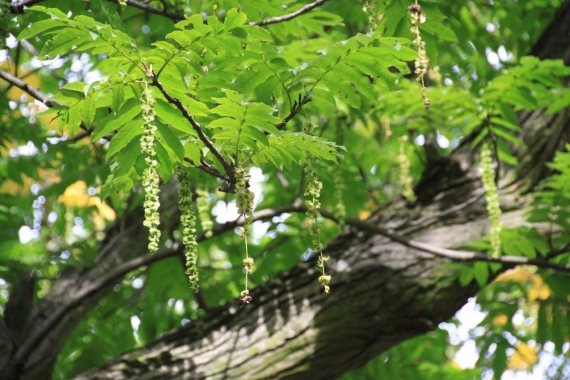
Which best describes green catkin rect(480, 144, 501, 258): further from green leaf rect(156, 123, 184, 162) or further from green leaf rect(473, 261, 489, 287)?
green leaf rect(156, 123, 184, 162)

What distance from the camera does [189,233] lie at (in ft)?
7.11

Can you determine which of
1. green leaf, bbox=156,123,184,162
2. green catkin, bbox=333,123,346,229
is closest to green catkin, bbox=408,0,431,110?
green leaf, bbox=156,123,184,162

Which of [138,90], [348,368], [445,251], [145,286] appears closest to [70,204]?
[145,286]

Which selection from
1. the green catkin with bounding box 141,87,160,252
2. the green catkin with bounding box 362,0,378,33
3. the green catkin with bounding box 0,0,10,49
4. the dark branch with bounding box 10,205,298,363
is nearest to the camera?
the green catkin with bounding box 141,87,160,252

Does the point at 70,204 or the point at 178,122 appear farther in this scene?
the point at 70,204

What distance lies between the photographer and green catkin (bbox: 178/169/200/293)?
2.08 meters

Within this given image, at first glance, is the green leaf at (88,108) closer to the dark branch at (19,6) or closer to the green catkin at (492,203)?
the dark branch at (19,6)

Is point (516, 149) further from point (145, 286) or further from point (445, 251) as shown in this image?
point (145, 286)

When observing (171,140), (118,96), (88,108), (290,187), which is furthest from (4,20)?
(290,187)

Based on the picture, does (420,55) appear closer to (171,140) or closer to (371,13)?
(371,13)

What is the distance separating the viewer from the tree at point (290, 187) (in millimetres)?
2240

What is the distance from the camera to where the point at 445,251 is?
3.66 m

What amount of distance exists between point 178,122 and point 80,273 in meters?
2.51

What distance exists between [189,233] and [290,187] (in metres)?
2.66
